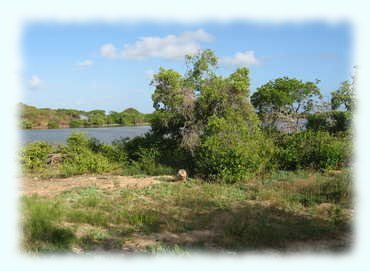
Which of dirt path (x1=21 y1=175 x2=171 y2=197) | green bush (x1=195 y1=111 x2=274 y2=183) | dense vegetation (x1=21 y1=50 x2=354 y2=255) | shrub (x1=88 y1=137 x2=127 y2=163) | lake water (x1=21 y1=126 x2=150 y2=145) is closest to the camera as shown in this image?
dense vegetation (x1=21 y1=50 x2=354 y2=255)

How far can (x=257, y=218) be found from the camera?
272 inches

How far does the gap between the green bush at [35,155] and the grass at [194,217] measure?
5805 millimetres

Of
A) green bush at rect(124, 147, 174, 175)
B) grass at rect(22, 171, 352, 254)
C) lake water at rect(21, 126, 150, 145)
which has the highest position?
lake water at rect(21, 126, 150, 145)

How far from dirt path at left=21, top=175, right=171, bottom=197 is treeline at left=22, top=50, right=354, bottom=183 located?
3.38 ft

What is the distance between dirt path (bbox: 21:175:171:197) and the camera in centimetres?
964

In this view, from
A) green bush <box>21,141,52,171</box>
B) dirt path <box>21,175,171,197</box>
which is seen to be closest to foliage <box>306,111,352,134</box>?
dirt path <box>21,175,171,197</box>

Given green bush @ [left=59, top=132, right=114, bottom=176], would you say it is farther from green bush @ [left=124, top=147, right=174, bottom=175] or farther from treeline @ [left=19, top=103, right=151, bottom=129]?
treeline @ [left=19, top=103, right=151, bottom=129]

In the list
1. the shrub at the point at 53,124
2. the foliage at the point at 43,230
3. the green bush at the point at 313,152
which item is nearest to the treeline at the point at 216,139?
the green bush at the point at 313,152

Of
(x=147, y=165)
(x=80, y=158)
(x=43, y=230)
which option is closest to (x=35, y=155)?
(x=80, y=158)

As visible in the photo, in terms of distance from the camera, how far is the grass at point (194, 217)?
18.5 ft

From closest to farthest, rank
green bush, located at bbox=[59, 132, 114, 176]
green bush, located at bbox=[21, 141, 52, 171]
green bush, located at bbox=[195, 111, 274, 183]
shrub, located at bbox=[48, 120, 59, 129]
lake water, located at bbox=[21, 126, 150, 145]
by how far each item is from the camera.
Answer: green bush, located at bbox=[195, 111, 274, 183]
green bush, located at bbox=[59, 132, 114, 176]
green bush, located at bbox=[21, 141, 52, 171]
lake water, located at bbox=[21, 126, 150, 145]
shrub, located at bbox=[48, 120, 59, 129]

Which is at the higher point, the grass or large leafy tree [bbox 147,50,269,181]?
large leafy tree [bbox 147,50,269,181]

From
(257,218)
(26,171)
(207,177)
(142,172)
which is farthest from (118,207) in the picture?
(26,171)

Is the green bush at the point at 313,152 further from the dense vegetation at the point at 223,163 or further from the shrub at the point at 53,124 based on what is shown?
the shrub at the point at 53,124
